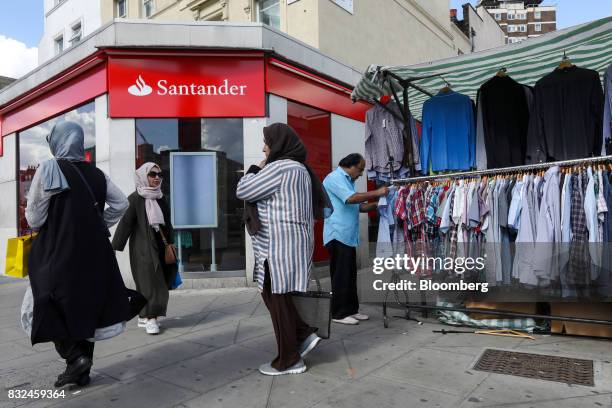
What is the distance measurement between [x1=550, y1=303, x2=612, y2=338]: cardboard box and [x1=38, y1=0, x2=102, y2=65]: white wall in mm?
17409

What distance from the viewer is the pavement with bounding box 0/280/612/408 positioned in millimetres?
3049

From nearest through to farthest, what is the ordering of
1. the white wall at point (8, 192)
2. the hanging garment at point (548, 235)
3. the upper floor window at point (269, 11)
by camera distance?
the hanging garment at point (548, 235) → the white wall at point (8, 192) → the upper floor window at point (269, 11)

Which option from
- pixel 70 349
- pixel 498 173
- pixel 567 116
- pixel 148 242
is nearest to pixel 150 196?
pixel 148 242

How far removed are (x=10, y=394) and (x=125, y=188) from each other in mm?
5027

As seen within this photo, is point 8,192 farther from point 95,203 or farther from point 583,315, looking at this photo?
point 583,315

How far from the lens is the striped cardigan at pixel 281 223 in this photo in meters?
3.44

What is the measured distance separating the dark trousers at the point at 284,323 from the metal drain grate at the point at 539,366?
4.74 ft

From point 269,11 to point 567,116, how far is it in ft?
29.8

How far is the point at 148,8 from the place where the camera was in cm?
1540

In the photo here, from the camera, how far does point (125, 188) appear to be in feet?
26.1

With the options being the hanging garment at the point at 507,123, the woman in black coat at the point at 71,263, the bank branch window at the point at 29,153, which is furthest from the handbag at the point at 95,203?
the bank branch window at the point at 29,153

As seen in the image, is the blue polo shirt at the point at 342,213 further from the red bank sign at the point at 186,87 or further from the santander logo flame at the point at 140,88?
the santander logo flame at the point at 140,88

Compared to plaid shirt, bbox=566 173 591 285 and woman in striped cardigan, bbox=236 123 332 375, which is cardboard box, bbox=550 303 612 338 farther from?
woman in striped cardigan, bbox=236 123 332 375

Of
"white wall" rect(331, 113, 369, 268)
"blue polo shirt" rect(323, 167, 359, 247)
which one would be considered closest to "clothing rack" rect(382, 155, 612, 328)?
"blue polo shirt" rect(323, 167, 359, 247)
